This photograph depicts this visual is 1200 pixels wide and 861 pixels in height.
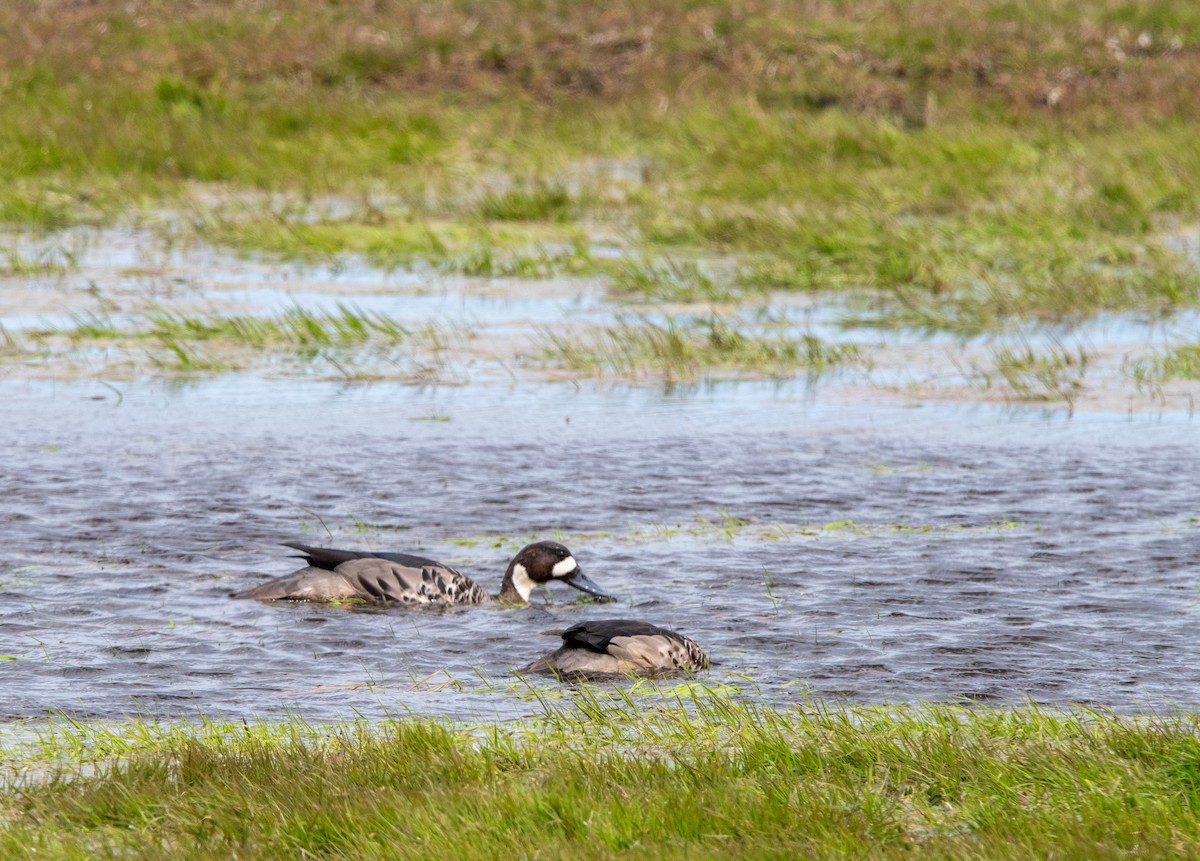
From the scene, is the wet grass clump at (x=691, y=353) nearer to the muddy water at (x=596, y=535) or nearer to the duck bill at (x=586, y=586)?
the muddy water at (x=596, y=535)

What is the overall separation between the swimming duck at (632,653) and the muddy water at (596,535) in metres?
0.15

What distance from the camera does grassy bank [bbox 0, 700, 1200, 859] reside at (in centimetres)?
469

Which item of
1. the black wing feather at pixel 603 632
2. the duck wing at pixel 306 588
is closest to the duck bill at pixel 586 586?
the duck wing at pixel 306 588

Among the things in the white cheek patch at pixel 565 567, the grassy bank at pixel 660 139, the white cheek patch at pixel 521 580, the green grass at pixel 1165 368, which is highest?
the grassy bank at pixel 660 139

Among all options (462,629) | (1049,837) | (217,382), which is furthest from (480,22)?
(1049,837)

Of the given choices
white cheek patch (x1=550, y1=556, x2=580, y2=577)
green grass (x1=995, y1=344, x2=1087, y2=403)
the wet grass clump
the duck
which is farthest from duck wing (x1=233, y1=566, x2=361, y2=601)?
green grass (x1=995, y1=344, x2=1087, y2=403)

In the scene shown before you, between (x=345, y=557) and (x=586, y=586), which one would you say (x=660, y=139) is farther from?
(x=345, y=557)

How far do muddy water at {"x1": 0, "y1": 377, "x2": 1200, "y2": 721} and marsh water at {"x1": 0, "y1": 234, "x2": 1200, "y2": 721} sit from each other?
21mm

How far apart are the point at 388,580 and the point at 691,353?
18.4 ft

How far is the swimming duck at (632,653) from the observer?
21.4 feet

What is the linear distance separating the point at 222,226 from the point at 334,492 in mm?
8226

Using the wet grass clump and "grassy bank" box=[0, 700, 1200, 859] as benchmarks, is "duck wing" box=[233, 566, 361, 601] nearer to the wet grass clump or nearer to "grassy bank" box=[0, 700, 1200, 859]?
"grassy bank" box=[0, 700, 1200, 859]

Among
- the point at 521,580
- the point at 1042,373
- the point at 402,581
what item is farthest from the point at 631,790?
the point at 1042,373

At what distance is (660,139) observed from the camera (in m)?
23.1
